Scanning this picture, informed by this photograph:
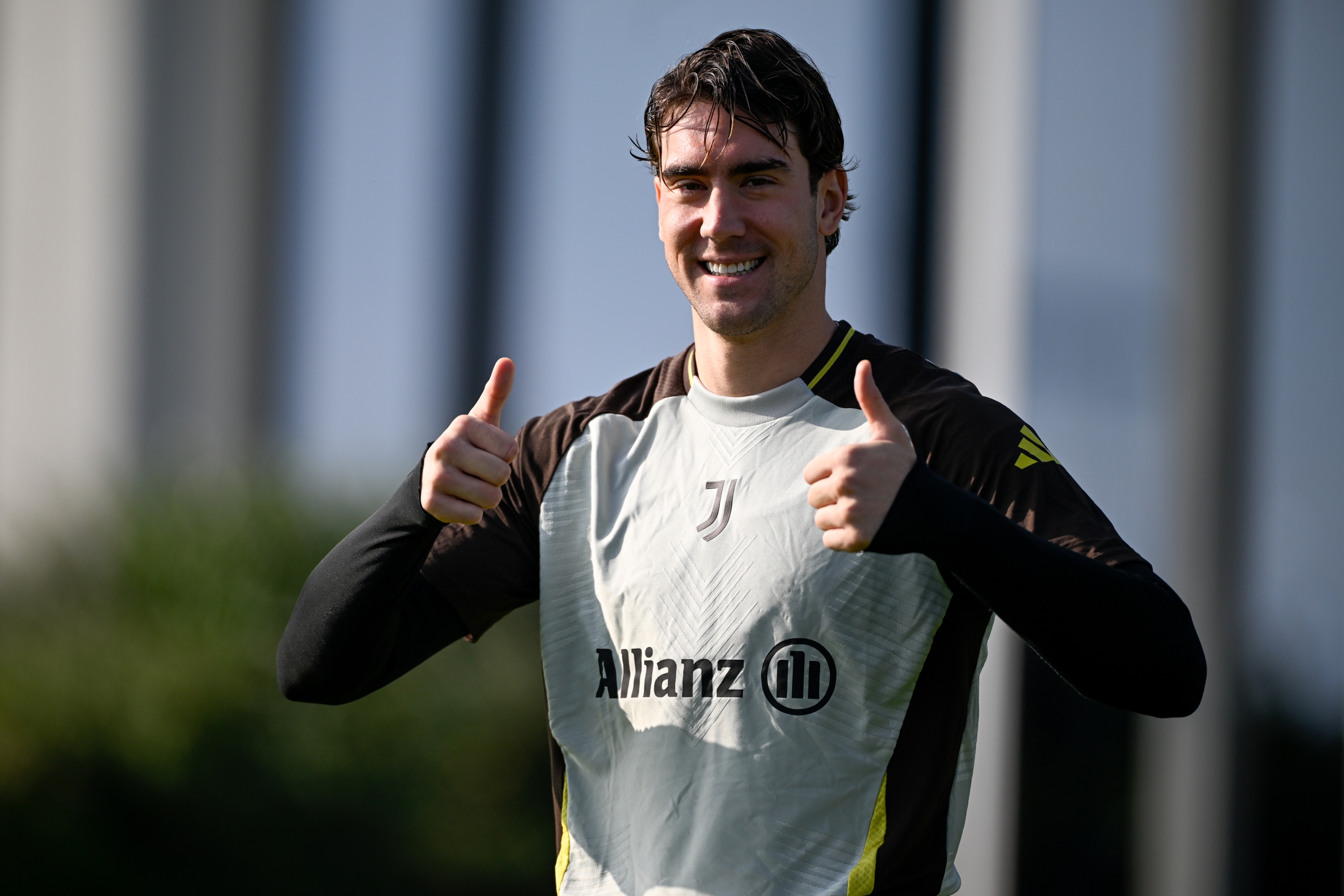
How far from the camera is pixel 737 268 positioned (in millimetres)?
2160

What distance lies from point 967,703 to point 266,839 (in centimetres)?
333

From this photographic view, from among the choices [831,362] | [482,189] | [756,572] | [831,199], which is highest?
[482,189]

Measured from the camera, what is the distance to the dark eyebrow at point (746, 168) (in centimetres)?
216

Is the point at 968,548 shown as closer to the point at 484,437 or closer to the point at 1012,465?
the point at 1012,465

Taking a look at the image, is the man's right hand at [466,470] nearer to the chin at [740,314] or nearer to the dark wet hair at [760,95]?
the chin at [740,314]

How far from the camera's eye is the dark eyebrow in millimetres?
2162

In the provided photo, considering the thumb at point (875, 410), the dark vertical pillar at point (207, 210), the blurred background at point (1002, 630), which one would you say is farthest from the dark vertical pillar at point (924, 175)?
the dark vertical pillar at point (207, 210)

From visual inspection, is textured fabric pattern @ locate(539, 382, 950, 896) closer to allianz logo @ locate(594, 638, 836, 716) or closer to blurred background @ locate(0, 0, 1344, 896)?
allianz logo @ locate(594, 638, 836, 716)

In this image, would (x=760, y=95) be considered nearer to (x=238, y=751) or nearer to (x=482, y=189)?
(x=238, y=751)

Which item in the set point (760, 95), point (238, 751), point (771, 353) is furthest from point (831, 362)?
point (238, 751)

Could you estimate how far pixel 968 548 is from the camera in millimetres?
1676

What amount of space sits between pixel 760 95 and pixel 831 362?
0.47m

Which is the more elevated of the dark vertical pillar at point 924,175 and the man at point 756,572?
the dark vertical pillar at point 924,175

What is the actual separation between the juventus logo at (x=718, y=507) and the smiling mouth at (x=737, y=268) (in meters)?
0.35
